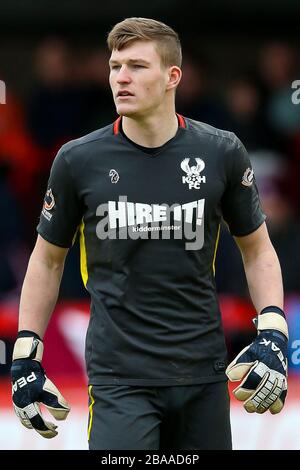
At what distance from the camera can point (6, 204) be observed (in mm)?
10094

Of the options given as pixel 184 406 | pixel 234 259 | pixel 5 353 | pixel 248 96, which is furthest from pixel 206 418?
pixel 248 96

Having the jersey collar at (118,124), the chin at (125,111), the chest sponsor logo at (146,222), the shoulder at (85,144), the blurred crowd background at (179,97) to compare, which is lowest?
the blurred crowd background at (179,97)

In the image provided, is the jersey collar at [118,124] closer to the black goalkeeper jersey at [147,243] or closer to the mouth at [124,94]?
the black goalkeeper jersey at [147,243]

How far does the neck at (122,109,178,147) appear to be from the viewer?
198 inches

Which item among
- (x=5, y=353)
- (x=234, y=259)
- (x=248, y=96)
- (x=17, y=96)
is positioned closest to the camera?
(x=5, y=353)

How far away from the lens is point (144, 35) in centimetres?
498

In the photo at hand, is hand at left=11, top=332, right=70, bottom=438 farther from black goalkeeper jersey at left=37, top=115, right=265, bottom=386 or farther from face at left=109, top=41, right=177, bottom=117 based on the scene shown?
face at left=109, top=41, right=177, bottom=117

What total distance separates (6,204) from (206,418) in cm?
543

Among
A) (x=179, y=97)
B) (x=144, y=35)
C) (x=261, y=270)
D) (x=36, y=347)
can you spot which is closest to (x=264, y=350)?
(x=261, y=270)

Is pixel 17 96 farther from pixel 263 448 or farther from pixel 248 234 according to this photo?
pixel 248 234

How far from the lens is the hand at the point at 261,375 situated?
191 inches
